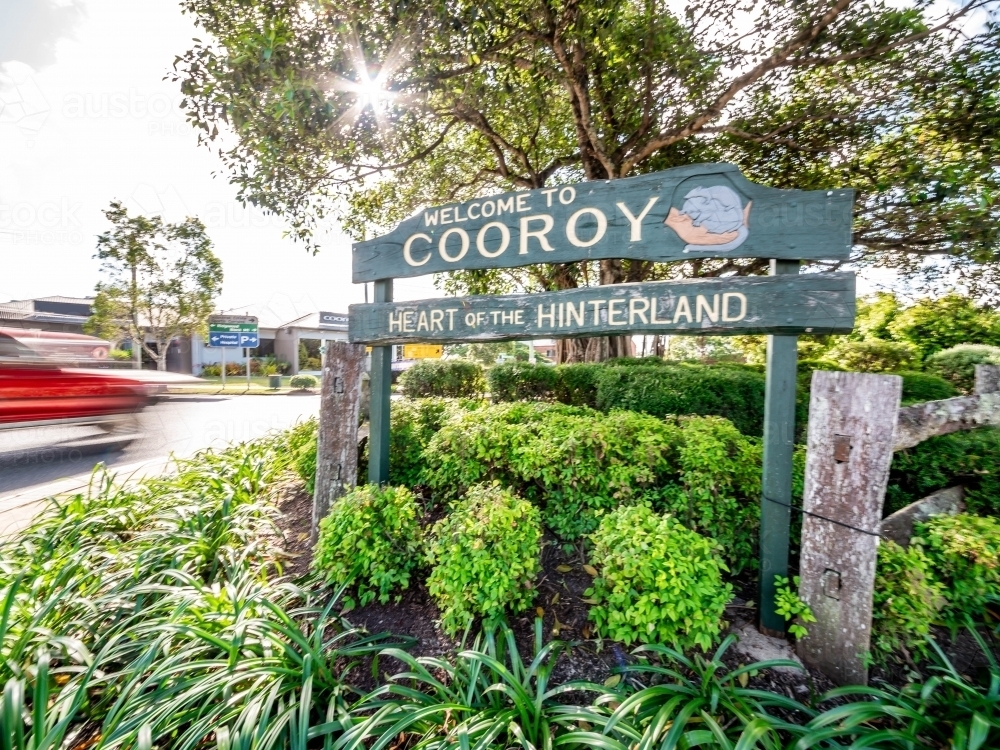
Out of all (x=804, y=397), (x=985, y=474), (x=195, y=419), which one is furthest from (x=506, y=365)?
(x=195, y=419)

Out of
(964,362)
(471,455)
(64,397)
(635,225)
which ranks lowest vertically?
(471,455)

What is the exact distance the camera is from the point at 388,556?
2297 millimetres

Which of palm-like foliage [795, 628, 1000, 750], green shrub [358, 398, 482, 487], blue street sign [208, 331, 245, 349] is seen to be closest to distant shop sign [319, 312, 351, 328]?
blue street sign [208, 331, 245, 349]

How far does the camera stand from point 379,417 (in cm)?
293

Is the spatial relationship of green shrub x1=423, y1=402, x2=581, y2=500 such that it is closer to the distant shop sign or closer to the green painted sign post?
the green painted sign post

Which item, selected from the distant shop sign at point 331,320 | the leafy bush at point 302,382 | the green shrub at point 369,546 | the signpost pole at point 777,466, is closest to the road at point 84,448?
the green shrub at point 369,546

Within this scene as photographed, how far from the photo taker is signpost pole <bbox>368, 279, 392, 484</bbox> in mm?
2932

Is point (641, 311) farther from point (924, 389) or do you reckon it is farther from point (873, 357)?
point (873, 357)

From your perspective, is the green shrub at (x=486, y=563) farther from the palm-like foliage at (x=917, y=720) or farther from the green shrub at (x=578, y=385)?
Result: the green shrub at (x=578, y=385)

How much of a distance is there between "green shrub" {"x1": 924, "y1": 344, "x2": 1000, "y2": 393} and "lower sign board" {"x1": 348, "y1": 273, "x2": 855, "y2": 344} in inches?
283

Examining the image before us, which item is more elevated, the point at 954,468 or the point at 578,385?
the point at 578,385

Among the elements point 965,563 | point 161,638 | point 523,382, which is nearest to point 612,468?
point 965,563

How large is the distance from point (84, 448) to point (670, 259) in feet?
27.1

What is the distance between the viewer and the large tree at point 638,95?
426 cm
